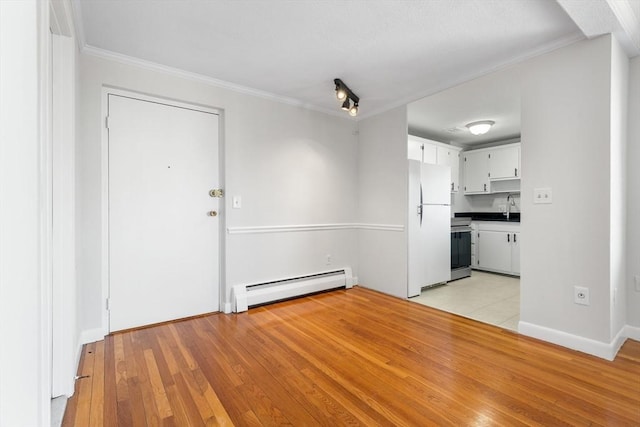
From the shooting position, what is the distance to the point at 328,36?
7.32ft

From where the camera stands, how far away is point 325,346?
2271mm

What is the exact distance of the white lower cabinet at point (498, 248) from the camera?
4469 millimetres

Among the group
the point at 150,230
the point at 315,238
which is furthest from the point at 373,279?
the point at 150,230

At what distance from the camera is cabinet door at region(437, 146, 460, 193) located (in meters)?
4.75

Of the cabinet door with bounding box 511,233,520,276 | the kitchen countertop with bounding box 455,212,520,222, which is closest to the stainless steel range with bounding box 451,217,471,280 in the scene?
the cabinet door with bounding box 511,233,520,276

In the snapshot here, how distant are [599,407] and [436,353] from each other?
33.7 inches

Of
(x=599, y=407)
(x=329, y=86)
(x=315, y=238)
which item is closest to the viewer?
(x=599, y=407)

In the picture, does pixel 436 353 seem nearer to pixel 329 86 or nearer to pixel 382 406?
pixel 382 406

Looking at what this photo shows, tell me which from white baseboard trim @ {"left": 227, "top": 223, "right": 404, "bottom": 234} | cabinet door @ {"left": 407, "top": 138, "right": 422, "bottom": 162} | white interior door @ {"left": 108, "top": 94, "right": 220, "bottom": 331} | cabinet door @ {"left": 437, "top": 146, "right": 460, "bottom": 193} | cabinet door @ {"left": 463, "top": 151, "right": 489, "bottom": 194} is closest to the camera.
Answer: white interior door @ {"left": 108, "top": 94, "right": 220, "bottom": 331}

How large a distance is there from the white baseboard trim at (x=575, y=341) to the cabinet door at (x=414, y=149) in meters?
2.46

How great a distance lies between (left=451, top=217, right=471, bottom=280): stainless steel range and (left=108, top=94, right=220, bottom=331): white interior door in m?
3.31

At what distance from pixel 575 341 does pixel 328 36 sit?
2.90 meters

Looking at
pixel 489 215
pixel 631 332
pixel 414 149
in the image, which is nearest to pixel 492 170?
pixel 489 215

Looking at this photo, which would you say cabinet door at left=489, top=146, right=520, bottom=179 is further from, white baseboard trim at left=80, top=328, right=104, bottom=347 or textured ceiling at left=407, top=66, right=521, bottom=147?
white baseboard trim at left=80, top=328, right=104, bottom=347
